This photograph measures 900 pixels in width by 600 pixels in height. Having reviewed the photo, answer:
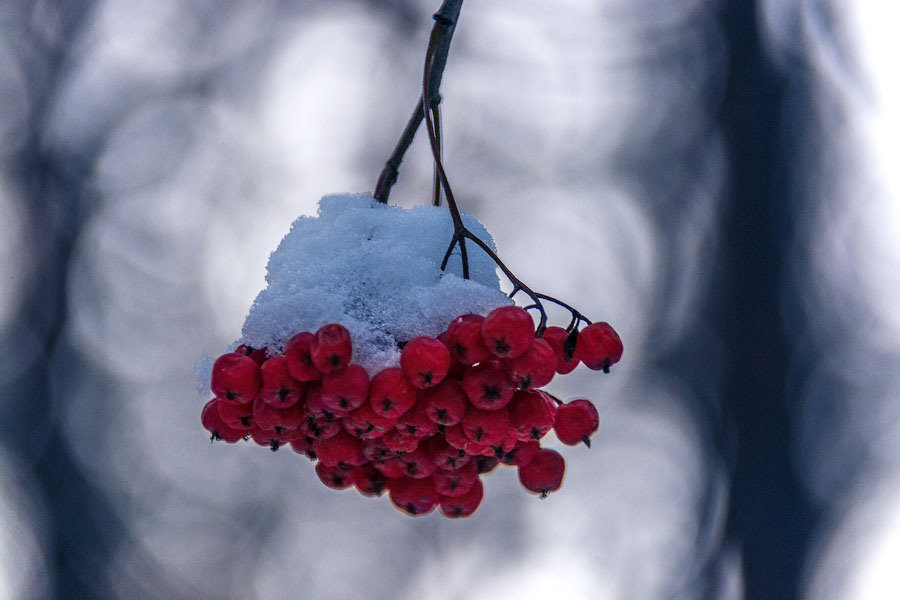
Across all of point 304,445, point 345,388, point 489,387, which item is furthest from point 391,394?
point 304,445

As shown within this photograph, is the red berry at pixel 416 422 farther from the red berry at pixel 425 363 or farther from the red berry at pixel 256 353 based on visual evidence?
the red berry at pixel 256 353

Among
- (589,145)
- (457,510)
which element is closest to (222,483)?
(589,145)

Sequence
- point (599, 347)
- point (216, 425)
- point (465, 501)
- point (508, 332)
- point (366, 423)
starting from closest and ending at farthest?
point (508, 332), point (366, 423), point (599, 347), point (216, 425), point (465, 501)

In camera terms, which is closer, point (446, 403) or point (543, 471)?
point (446, 403)

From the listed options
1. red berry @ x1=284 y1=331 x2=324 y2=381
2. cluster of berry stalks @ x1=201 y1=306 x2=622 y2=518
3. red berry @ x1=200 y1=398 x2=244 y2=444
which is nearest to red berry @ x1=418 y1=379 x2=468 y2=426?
cluster of berry stalks @ x1=201 y1=306 x2=622 y2=518

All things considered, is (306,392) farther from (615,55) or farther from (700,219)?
(615,55)

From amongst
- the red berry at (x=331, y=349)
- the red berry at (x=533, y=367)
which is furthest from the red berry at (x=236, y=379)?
the red berry at (x=533, y=367)

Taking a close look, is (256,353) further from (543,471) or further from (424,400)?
(543,471)
